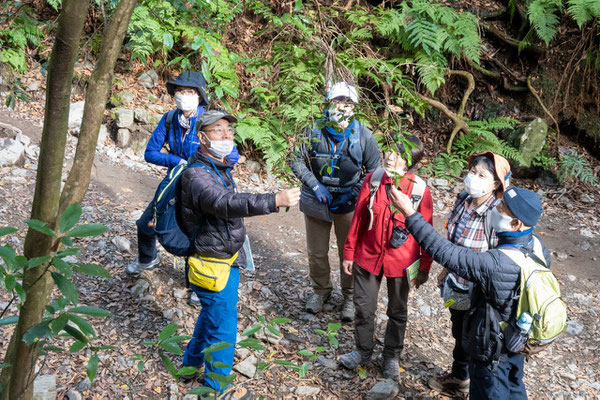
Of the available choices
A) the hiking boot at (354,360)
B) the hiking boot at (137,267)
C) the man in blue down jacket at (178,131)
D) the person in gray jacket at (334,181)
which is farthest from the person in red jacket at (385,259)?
the hiking boot at (137,267)

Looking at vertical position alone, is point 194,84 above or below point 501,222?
above

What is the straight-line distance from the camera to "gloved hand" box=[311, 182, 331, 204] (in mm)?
4309

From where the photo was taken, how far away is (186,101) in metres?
4.37

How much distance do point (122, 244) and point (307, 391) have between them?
8.93 feet

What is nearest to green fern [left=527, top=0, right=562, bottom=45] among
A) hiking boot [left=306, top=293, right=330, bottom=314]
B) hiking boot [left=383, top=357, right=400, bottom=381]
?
hiking boot [left=306, top=293, right=330, bottom=314]

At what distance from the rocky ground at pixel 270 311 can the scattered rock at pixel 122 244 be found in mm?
11

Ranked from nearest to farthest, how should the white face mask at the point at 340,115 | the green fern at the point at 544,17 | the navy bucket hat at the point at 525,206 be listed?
1. the white face mask at the point at 340,115
2. the navy bucket hat at the point at 525,206
3. the green fern at the point at 544,17

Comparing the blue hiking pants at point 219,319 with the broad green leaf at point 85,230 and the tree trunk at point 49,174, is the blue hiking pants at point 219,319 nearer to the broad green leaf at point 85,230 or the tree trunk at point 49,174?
the tree trunk at point 49,174

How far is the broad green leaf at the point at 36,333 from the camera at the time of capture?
1.48m

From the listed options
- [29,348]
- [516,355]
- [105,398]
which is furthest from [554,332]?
[105,398]

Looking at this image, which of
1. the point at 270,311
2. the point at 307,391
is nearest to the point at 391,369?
the point at 307,391

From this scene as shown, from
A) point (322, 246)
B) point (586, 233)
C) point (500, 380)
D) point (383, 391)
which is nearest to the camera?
point (500, 380)

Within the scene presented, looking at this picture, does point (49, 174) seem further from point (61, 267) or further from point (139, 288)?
point (139, 288)

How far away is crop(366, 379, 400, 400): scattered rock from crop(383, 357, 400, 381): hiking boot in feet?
0.44
